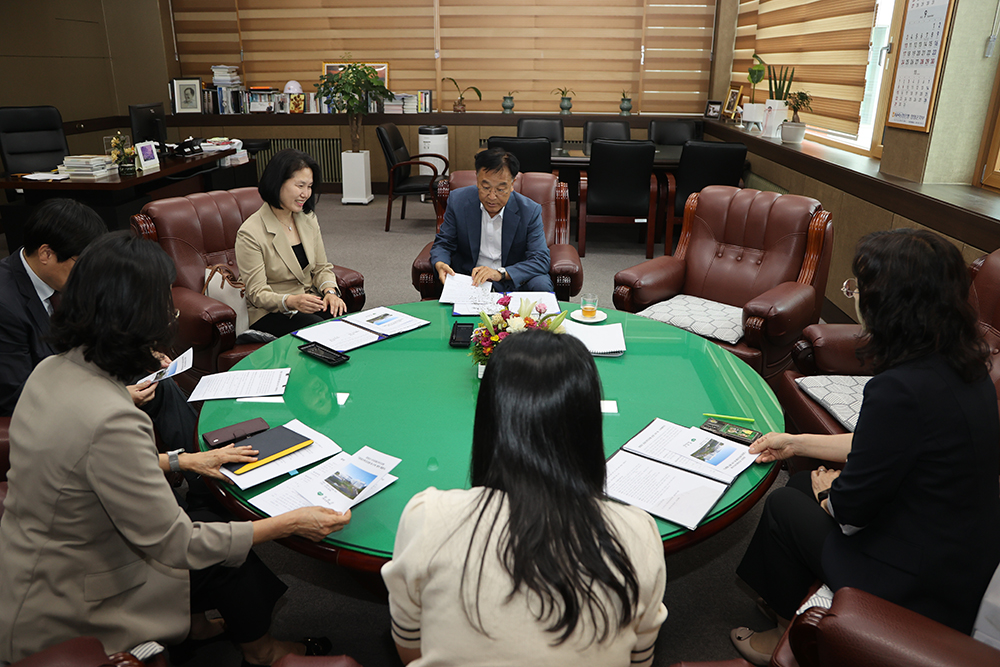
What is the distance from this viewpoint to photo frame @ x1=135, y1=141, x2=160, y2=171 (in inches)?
203

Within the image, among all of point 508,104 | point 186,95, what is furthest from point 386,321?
point 186,95

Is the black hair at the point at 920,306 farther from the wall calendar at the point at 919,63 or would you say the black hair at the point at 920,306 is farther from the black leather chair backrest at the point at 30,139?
the black leather chair backrest at the point at 30,139

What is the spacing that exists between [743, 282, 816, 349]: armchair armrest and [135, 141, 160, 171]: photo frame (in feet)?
15.3

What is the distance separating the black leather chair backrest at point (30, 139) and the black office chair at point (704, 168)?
5230 mm

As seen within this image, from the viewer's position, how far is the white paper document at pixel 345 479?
1.46 metres

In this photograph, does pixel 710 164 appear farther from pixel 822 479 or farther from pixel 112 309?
pixel 112 309

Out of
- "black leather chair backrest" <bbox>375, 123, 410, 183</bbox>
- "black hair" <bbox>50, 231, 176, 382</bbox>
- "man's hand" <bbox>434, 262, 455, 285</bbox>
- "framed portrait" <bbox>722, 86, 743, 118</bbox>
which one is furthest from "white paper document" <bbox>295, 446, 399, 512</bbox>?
"framed portrait" <bbox>722, 86, 743, 118</bbox>

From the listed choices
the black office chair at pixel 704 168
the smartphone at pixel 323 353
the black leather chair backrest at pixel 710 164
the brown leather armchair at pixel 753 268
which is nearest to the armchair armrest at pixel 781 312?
the brown leather armchair at pixel 753 268

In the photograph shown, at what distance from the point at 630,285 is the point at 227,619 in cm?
218

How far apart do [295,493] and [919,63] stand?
3.57 m

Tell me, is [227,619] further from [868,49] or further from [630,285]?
[868,49]

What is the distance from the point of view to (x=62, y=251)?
76.3 inches

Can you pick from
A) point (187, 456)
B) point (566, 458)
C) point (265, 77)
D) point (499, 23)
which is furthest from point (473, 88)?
point (566, 458)

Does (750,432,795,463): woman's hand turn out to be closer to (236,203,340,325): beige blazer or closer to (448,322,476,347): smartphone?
(448,322,476,347): smartphone
